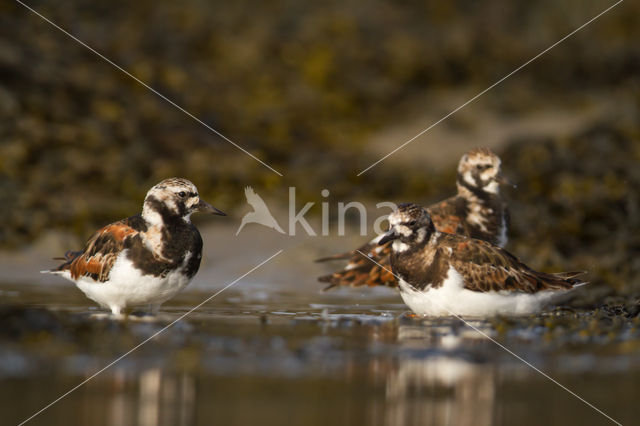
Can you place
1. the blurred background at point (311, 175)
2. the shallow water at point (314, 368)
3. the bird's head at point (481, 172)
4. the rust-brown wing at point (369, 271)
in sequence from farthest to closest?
the bird's head at point (481, 172) → the rust-brown wing at point (369, 271) → the blurred background at point (311, 175) → the shallow water at point (314, 368)

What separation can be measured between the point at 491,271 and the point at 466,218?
1274mm

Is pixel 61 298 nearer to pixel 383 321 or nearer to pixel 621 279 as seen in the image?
pixel 383 321

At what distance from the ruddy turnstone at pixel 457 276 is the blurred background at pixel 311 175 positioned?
20 centimetres

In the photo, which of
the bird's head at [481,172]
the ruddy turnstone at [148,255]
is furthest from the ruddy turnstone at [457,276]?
the ruddy turnstone at [148,255]

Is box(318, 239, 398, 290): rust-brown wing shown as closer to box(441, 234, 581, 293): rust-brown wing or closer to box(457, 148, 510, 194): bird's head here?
box(441, 234, 581, 293): rust-brown wing

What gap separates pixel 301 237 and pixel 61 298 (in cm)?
270

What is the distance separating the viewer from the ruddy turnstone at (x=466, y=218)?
284 inches

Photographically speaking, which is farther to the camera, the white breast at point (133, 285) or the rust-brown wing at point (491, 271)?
the rust-brown wing at point (491, 271)

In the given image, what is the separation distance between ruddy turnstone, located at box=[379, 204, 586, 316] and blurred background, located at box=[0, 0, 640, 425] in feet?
0.67

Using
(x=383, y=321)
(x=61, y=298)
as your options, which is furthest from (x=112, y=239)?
(x=383, y=321)

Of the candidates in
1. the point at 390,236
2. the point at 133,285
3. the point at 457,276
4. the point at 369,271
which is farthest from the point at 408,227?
the point at 133,285

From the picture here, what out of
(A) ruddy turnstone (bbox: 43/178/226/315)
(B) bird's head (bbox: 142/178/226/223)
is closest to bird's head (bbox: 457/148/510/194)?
(A) ruddy turnstone (bbox: 43/178/226/315)

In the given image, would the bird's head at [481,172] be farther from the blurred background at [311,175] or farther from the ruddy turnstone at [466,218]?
the blurred background at [311,175]

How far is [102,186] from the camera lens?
9.45m
